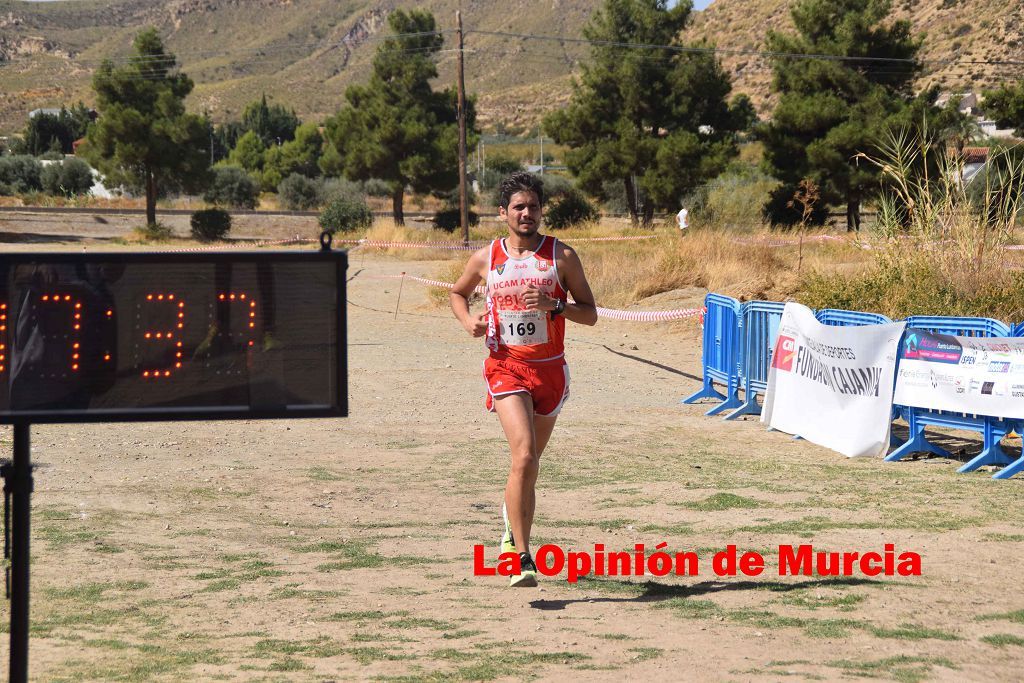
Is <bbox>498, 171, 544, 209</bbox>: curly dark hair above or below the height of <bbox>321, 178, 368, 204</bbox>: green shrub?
below

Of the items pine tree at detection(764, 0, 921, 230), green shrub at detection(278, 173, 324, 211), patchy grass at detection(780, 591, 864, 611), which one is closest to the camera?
patchy grass at detection(780, 591, 864, 611)

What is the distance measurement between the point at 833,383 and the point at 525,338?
4953mm

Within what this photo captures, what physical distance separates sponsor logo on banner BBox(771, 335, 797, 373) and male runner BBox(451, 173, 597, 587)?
208 inches

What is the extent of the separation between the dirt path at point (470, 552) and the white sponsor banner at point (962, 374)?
53 centimetres

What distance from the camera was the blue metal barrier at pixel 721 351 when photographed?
12438 millimetres

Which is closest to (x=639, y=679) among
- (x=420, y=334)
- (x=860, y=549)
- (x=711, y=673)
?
(x=711, y=673)

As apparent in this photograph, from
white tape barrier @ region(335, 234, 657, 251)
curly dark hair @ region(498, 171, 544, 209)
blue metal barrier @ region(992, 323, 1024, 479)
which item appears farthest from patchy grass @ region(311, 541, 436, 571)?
white tape barrier @ region(335, 234, 657, 251)

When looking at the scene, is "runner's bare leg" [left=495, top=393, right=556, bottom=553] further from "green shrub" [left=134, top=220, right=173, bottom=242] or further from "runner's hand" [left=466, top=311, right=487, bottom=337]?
"green shrub" [left=134, top=220, right=173, bottom=242]

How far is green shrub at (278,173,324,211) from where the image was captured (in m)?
72.7

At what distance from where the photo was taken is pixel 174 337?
422 centimetres

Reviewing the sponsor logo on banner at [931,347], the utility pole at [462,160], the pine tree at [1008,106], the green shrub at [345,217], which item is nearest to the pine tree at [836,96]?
the pine tree at [1008,106]

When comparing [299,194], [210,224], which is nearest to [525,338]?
[210,224]

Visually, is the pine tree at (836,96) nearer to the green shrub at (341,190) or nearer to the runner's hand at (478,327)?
the green shrub at (341,190)

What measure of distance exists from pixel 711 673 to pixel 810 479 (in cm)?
453
